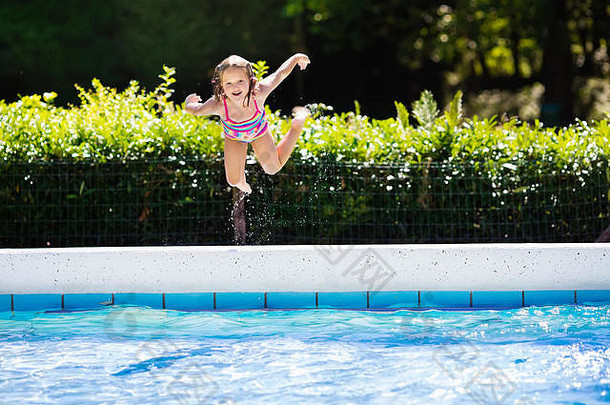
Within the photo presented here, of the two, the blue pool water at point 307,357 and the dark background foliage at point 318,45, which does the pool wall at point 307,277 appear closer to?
the blue pool water at point 307,357

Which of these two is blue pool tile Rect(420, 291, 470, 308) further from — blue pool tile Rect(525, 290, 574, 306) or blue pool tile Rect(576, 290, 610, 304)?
blue pool tile Rect(576, 290, 610, 304)

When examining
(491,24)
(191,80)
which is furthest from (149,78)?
(491,24)

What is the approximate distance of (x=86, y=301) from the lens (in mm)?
6172

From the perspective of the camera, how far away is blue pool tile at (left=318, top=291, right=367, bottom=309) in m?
6.17

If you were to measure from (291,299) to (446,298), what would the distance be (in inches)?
46.4

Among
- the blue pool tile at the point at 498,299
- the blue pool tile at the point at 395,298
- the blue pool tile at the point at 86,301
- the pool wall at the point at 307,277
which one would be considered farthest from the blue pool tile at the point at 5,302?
the blue pool tile at the point at 498,299

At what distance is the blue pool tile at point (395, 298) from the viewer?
6129 millimetres

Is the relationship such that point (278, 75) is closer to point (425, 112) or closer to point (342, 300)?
point (342, 300)

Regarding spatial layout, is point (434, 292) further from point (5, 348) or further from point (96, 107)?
point (96, 107)

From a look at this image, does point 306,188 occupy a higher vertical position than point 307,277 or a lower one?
higher

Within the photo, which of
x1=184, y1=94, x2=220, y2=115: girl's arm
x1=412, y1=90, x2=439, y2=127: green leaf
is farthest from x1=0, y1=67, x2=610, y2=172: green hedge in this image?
x1=184, y1=94, x2=220, y2=115: girl's arm

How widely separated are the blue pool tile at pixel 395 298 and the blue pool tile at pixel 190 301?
124cm

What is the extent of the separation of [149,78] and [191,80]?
140 cm

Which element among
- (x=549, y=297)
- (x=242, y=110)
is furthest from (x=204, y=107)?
(x=549, y=297)
